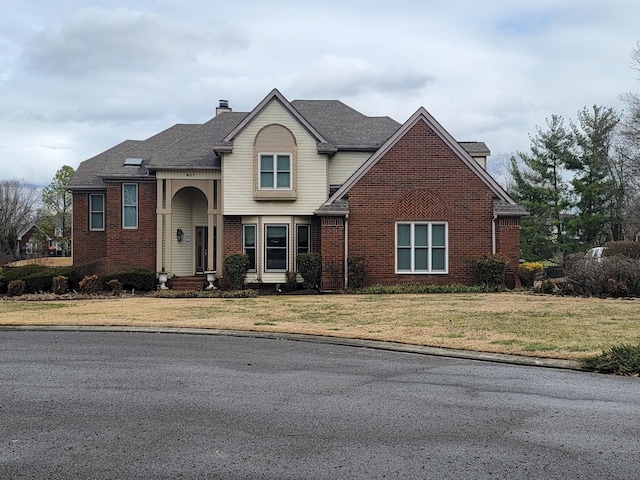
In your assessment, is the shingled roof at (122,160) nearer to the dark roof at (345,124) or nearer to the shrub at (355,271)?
the dark roof at (345,124)

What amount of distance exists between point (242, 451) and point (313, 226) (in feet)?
67.9

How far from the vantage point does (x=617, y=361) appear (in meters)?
9.46

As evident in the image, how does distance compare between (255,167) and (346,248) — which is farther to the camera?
(255,167)

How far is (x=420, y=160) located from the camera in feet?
80.5

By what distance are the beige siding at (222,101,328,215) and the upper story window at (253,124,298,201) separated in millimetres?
A: 151

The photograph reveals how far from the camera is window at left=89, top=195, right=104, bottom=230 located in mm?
29109

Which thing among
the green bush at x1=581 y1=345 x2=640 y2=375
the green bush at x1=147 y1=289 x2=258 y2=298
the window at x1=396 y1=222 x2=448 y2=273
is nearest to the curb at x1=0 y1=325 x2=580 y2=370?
the green bush at x1=581 y1=345 x2=640 y2=375

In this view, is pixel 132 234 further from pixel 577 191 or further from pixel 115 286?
pixel 577 191

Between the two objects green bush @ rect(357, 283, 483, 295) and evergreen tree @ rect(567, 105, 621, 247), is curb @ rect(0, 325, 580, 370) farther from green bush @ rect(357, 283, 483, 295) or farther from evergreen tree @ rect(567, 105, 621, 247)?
evergreen tree @ rect(567, 105, 621, 247)

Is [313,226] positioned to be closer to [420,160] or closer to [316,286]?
[316,286]

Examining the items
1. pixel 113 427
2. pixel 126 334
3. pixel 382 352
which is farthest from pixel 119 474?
pixel 126 334

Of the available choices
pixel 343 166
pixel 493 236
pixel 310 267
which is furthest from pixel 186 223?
pixel 493 236

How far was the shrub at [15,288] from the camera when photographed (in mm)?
23984

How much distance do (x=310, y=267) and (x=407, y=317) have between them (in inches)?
357
